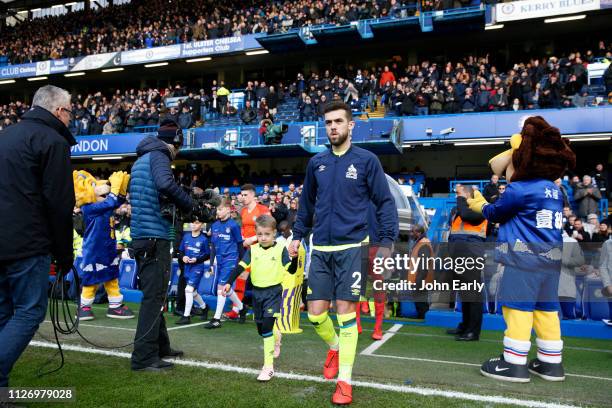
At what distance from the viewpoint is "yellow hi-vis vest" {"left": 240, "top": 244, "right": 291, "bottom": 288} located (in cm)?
507

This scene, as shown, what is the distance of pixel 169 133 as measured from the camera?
204 inches

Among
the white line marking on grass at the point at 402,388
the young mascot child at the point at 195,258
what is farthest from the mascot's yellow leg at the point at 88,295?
the white line marking on grass at the point at 402,388

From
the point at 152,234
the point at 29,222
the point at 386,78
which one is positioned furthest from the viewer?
the point at 386,78

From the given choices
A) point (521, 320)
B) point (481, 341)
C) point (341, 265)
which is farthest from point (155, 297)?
point (481, 341)

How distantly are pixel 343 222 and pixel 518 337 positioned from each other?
2.01m

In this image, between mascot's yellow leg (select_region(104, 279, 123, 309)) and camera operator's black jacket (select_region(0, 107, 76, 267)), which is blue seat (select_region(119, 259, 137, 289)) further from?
camera operator's black jacket (select_region(0, 107, 76, 267))

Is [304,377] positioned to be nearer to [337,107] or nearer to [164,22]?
[337,107]

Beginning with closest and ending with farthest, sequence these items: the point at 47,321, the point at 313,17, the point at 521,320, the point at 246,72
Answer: the point at 521,320 < the point at 47,321 < the point at 313,17 < the point at 246,72

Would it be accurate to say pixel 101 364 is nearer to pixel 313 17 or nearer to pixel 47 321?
pixel 47 321

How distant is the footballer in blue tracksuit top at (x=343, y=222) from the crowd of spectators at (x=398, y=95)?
15.8 meters

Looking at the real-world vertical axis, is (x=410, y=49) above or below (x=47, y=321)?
above

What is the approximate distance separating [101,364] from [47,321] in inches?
131

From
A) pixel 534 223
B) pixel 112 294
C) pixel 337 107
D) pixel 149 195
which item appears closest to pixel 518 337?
pixel 534 223

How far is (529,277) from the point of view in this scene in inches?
183
